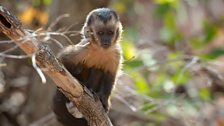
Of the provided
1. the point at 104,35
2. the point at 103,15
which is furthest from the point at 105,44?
the point at 103,15

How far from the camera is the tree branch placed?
2.43m

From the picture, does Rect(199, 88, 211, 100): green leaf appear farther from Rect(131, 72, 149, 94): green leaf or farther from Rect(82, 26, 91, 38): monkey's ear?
Rect(82, 26, 91, 38): monkey's ear

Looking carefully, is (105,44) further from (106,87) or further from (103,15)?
(106,87)

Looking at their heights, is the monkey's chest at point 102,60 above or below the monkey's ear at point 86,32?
below

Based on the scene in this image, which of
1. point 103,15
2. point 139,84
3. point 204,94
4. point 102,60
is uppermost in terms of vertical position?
point 103,15

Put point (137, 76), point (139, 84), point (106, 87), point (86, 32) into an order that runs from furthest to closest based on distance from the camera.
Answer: point (137, 76)
point (139, 84)
point (106, 87)
point (86, 32)

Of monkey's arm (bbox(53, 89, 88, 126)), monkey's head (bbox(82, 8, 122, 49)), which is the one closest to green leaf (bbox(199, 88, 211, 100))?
monkey's arm (bbox(53, 89, 88, 126))

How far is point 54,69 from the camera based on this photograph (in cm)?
263

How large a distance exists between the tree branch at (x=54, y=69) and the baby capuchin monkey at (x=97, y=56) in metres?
0.17

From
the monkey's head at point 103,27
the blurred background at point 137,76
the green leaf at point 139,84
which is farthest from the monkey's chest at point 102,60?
the green leaf at point 139,84

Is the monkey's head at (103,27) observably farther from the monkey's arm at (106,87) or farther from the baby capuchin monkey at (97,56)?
the monkey's arm at (106,87)

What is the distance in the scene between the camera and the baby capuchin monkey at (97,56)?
119 inches

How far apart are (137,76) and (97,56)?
1578 mm

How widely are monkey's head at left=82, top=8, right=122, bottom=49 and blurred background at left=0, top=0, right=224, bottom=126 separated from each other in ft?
4.07
